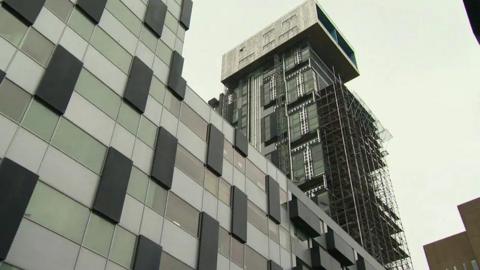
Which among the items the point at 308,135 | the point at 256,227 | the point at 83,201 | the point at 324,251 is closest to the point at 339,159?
the point at 308,135

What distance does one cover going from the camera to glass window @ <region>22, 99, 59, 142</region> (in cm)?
2111

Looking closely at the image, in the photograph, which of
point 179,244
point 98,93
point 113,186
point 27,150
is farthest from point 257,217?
point 27,150

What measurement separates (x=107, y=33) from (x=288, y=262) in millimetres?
18879

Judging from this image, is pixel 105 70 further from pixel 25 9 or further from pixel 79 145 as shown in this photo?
pixel 79 145

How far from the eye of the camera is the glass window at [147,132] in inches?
1059

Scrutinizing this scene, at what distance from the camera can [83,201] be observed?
2158cm

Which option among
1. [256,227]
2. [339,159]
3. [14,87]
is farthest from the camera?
[339,159]

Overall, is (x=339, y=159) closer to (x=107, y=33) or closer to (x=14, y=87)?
(x=107, y=33)

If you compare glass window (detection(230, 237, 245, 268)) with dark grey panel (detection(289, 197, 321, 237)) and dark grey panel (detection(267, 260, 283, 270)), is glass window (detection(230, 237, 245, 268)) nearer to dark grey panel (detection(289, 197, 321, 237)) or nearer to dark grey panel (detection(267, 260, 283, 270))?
dark grey panel (detection(267, 260, 283, 270))

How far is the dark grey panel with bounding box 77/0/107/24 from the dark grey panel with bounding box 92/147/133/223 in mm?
7861

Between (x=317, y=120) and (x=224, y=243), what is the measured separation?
249 feet

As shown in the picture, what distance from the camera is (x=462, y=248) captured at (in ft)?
310

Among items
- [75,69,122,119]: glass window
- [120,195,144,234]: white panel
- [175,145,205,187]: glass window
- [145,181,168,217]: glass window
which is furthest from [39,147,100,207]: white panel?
[175,145,205,187]: glass window

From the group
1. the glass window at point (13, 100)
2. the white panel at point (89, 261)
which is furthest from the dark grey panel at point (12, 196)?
the white panel at point (89, 261)
